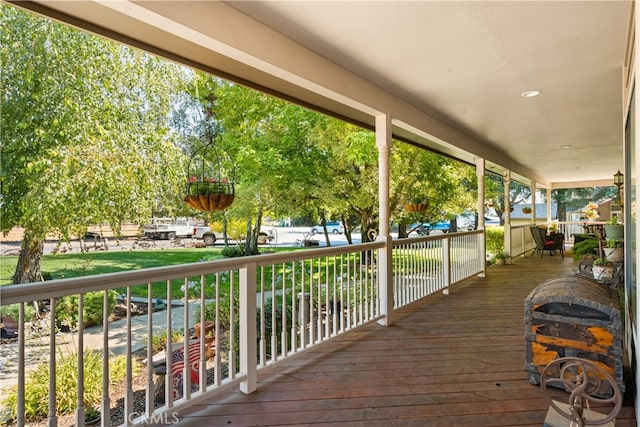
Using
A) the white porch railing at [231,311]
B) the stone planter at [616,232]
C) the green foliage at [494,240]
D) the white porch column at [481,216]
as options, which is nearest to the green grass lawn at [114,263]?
the white porch railing at [231,311]

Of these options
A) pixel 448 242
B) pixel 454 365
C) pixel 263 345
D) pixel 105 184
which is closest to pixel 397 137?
pixel 448 242

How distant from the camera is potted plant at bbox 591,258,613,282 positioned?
11.8 ft

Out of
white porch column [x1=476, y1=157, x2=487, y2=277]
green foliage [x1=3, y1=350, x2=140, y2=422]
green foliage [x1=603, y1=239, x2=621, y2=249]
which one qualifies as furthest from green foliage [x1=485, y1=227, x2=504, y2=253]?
green foliage [x1=3, y1=350, x2=140, y2=422]

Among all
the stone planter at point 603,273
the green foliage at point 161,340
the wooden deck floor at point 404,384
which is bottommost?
the green foliage at point 161,340

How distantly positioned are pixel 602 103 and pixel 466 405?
419 centimetres

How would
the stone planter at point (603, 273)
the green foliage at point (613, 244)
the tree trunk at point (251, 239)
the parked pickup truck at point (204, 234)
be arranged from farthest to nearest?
the parked pickup truck at point (204, 234) < the tree trunk at point (251, 239) < the green foliage at point (613, 244) < the stone planter at point (603, 273)

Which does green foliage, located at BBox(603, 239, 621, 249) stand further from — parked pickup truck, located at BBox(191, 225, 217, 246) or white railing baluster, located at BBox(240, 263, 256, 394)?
parked pickup truck, located at BBox(191, 225, 217, 246)

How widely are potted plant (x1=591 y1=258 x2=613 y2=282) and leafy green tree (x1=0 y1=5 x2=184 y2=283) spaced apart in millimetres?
6413

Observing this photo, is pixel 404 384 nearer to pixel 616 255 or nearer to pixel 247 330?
pixel 247 330

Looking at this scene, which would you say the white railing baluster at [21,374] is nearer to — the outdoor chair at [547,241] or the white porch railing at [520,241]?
the white porch railing at [520,241]

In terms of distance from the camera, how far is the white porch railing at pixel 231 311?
1.69 m

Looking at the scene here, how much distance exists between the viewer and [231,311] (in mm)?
2484

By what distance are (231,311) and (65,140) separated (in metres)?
4.85

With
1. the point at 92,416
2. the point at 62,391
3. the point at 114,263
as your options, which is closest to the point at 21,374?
the point at 92,416
